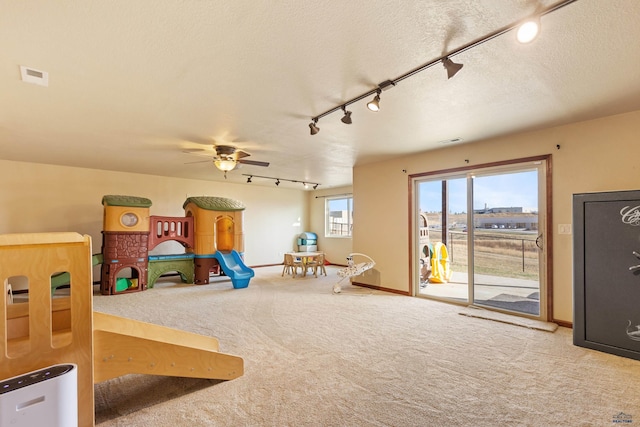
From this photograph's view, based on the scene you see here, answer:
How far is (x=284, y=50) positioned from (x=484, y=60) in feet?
4.98

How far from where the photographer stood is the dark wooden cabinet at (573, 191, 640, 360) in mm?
2793

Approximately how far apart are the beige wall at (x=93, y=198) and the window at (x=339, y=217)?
1.73 m

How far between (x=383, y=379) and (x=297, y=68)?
2621mm

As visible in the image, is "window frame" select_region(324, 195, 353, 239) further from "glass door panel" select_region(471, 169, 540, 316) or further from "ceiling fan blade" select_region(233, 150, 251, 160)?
"ceiling fan blade" select_region(233, 150, 251, 160)

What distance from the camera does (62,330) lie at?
72.9 inches

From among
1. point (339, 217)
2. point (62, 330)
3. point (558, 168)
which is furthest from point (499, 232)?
point (339, 217)

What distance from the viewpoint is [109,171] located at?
666cm

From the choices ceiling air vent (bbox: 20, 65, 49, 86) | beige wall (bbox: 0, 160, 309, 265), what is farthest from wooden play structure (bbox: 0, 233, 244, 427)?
beige wall (bbox: 0, 160, 309, 265)

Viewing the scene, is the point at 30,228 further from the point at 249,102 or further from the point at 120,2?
the point at 120,2

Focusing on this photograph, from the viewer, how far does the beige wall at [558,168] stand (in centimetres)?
326

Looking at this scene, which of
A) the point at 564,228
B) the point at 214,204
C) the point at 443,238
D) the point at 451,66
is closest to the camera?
the point at 451,66

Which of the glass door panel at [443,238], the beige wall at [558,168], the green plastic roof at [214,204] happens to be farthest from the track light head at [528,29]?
the green plastic roof at [214,204]

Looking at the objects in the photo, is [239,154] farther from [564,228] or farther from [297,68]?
[564,228]

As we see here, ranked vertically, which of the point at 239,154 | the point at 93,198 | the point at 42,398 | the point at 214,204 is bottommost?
the point at 42,398
